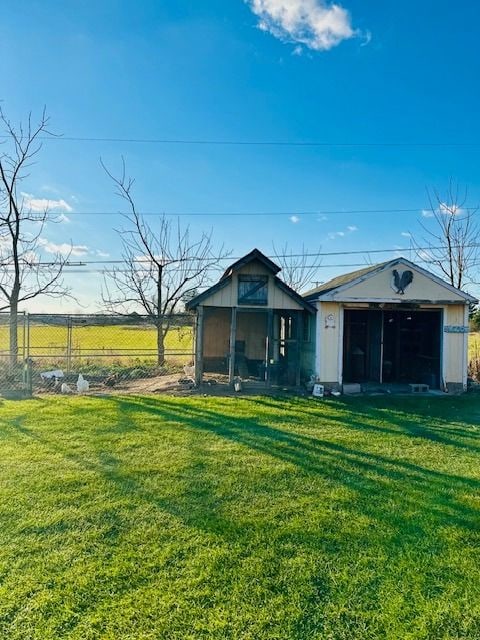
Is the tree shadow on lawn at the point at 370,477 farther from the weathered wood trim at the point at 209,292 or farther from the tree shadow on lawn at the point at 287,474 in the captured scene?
the weathered wood trim at the point at 209,292

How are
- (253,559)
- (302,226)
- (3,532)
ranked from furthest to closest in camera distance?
(302,226)
(3,532)
(253,559)

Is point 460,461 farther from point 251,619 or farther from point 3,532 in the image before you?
point 3,532

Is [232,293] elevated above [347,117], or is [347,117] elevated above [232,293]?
[347,117]

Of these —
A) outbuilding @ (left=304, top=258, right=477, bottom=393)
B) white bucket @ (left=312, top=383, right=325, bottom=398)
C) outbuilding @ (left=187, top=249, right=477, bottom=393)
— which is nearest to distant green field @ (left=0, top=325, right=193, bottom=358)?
outbuilding @ (left=187, top=249, right=477, bottom=393)

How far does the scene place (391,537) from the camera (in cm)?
297

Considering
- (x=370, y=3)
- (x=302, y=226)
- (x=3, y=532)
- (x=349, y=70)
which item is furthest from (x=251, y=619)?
(x=302, y=226)

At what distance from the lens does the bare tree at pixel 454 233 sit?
16.0m

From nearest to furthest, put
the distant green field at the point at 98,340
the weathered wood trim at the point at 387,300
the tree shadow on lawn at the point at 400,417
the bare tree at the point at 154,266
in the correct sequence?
the tree shadow on lawn at the point at 400,417
the weathered wood trim at the point at 387,300
the distant green field at the point at 98,340
the bare tree at the point at 154,266

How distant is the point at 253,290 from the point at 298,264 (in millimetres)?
14050

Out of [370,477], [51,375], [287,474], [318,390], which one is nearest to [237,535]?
[287,474]

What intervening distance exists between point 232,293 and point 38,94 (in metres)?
8.87

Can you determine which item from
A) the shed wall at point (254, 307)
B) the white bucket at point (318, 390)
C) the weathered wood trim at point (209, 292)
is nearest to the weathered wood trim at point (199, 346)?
the weathered wood trim at point (209, 292)

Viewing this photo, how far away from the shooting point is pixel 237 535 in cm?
295

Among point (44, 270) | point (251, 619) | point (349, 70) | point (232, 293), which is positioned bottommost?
point (251, 619)
